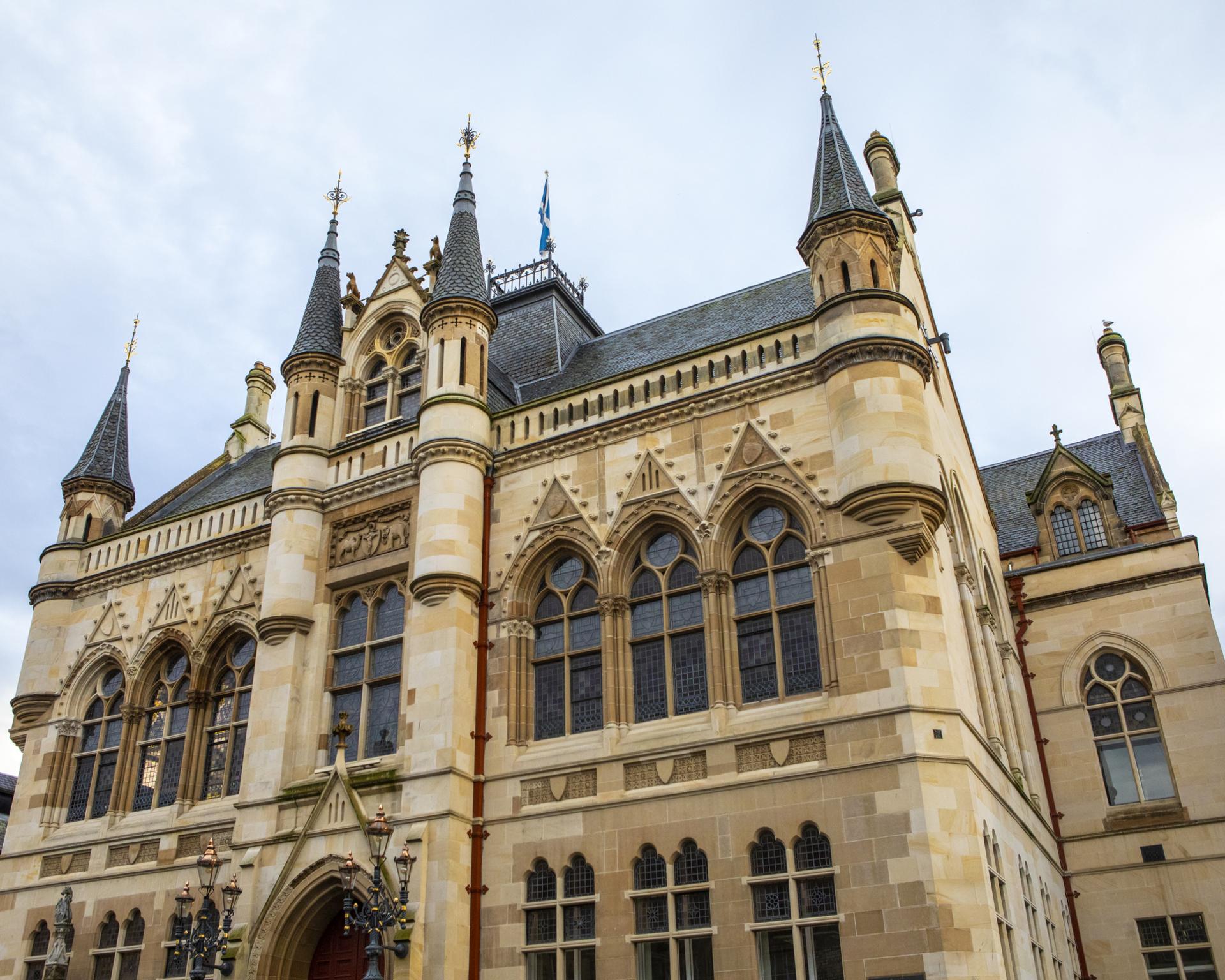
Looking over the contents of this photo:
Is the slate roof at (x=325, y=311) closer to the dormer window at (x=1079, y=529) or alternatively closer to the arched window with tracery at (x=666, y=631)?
the arched window with tracery at (x=666, y=631)

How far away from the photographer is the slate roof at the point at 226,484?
28.0 metres

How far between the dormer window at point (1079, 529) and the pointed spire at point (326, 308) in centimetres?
1737

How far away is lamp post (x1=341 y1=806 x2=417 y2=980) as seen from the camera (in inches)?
612

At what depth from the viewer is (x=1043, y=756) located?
957 inches

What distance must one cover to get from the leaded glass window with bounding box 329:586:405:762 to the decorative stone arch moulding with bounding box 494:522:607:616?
2.20 metres

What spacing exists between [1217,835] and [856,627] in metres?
11.1

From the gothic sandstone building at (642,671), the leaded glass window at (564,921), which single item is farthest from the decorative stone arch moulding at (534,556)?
the leaded glass window at (564,921)

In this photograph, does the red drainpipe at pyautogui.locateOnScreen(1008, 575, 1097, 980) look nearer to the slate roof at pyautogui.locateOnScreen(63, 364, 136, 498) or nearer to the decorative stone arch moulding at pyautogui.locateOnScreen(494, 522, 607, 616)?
the decorative stone arch moulding at pyautogui.locateOnScreen(494, 522, 607, 616)

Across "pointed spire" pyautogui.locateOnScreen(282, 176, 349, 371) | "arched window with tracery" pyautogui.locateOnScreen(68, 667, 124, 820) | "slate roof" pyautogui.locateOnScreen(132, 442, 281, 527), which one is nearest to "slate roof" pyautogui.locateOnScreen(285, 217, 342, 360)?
"pointed spire" pyautogui.locateOnScreen(282, 176, 349, 371)

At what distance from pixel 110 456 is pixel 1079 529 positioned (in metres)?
23.6

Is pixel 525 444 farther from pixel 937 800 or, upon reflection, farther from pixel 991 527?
pixel 991 527

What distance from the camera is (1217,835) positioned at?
22234 mm

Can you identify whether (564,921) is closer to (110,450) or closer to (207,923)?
(207,923)

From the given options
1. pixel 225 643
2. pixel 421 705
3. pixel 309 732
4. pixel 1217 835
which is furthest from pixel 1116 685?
pixel 225 643
